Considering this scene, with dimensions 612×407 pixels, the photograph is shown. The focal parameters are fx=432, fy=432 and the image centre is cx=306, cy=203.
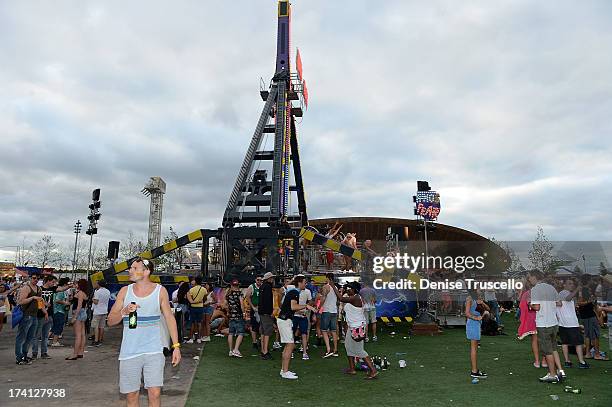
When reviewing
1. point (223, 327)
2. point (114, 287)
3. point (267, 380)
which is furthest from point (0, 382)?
point (114, 287)

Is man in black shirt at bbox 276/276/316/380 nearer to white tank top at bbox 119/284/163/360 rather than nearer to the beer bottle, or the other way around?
white tank top at bbox 119/284/163/360

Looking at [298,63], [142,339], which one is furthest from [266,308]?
[298,63]

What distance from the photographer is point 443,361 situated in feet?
29.4

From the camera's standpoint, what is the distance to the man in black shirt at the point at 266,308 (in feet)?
29.5

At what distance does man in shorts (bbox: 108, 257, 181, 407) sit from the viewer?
4.05 m

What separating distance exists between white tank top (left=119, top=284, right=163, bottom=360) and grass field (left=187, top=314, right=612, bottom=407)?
2.11 metres

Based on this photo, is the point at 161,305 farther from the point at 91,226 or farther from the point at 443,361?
the point at 91,226

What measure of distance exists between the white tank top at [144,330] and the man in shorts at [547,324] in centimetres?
611

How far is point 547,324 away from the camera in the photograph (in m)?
7.16

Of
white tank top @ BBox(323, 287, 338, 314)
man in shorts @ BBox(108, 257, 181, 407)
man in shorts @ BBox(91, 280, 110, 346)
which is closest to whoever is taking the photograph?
man in shorts @ BBox(108, 257, 181, 407)

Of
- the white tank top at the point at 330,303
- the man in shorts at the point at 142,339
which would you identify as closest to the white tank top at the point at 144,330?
the man in shorts at the point at 142,339

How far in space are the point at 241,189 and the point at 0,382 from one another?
1618 centimetres

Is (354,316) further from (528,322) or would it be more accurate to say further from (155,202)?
(155,202)

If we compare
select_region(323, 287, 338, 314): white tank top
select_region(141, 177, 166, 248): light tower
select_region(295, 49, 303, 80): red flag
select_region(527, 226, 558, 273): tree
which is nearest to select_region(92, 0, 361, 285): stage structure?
select_region(295, 49, 303, 80): red flag
